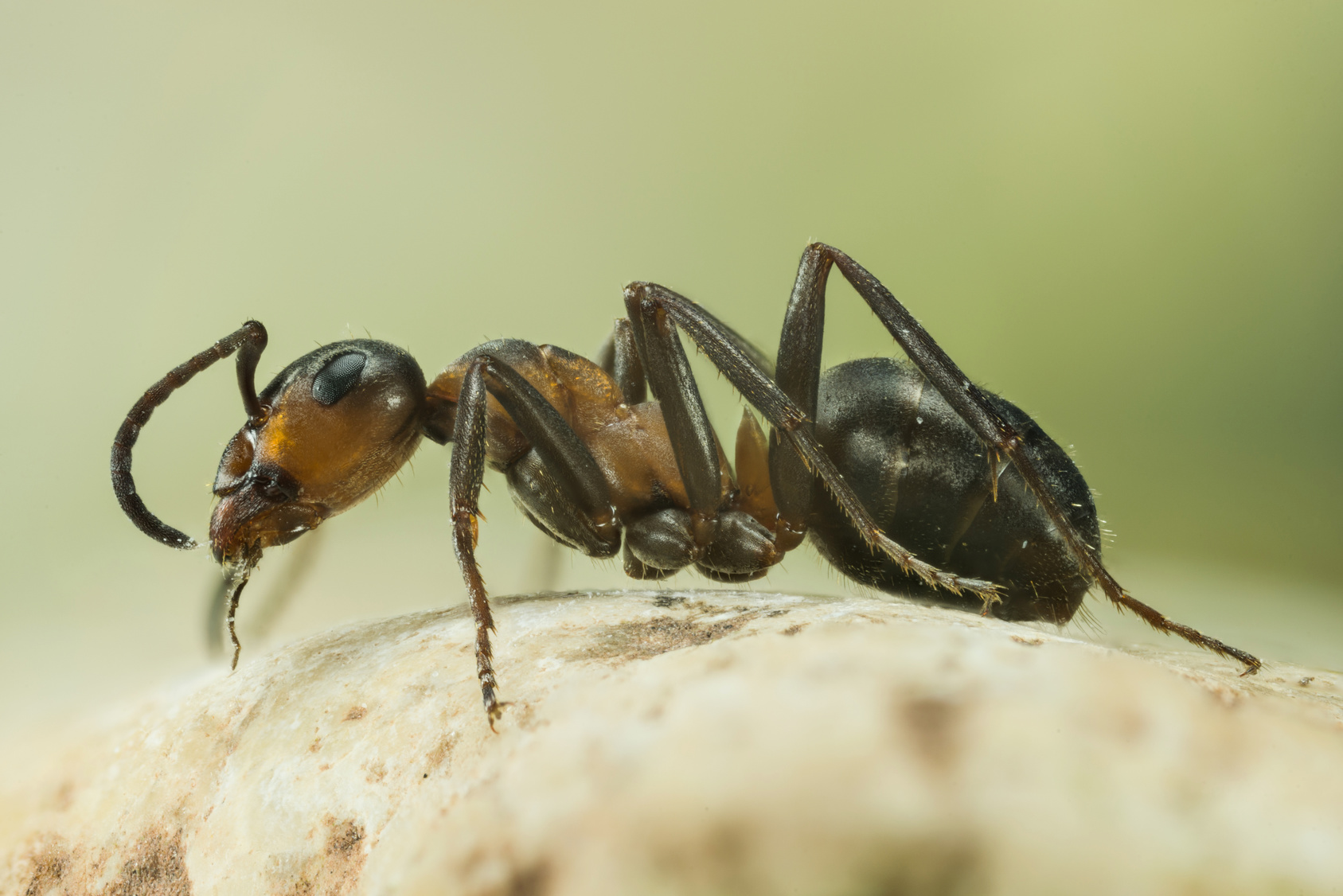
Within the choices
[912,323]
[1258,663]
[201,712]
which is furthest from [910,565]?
[201,712]

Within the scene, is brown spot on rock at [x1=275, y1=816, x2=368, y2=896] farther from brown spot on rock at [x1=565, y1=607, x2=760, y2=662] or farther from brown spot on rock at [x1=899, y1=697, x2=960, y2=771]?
brown spot on rock at [x1=899, y1=697, x2=960, y2=771]

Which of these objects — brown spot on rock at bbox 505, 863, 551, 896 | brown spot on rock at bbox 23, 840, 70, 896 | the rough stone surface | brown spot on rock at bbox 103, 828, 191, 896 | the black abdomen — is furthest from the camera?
the black abdomen

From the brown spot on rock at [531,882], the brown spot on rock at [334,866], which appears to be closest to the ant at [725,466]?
the brown spot on rock at [334,866]

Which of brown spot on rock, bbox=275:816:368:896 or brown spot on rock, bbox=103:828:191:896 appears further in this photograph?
brown spot on rock, bbox=103:828:191:896

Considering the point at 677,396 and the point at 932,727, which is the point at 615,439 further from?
the point at 932,727

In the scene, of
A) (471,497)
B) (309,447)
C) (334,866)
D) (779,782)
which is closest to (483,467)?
(471,497)

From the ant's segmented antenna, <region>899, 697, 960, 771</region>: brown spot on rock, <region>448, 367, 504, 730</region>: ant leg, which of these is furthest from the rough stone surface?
the ant's segmented antenna

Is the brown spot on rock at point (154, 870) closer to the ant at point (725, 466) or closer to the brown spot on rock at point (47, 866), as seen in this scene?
the brown spot on rock at point (47, 866)
